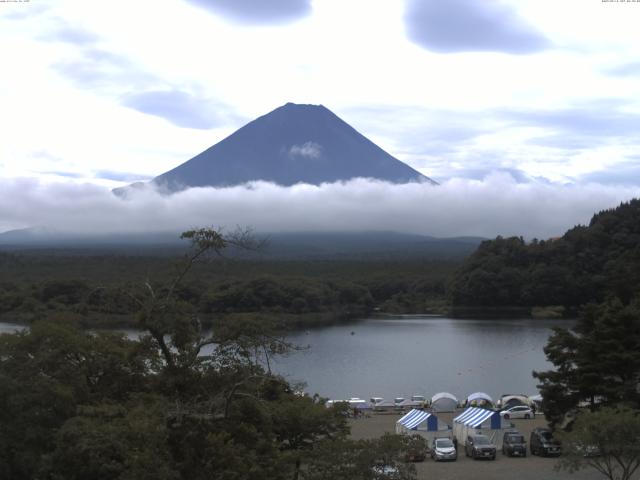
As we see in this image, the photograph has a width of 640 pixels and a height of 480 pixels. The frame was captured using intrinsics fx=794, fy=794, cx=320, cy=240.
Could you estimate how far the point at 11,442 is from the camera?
750 cm

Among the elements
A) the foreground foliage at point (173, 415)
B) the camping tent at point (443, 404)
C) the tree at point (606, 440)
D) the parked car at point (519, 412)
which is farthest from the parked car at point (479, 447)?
the camping tent at point (443, 404)

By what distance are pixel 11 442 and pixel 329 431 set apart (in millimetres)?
4214

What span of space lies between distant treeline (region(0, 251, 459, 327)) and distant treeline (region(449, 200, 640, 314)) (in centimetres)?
297

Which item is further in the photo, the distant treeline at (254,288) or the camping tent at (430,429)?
the distant treeline at (254,288)

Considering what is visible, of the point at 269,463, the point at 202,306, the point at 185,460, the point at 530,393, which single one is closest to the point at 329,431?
the point at 269,463

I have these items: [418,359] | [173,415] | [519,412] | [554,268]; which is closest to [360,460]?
[173,415]

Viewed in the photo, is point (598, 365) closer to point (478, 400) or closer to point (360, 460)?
point (478, 400)

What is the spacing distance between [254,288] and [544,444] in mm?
34756

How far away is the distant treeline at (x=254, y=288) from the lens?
135ft

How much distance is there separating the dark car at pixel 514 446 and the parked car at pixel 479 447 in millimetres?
215

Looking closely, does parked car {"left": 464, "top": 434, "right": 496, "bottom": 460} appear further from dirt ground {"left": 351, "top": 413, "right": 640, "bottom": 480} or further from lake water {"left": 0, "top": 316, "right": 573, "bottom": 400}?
lake water {"left": 0, "top": 316, "right": 573, "bottom": 400}

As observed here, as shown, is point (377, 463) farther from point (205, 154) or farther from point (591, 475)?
point (205, 154)

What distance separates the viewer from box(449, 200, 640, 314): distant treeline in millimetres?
49812

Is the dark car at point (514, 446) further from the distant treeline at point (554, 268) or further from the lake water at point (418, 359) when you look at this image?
the distant treeline at point (554, 268)
